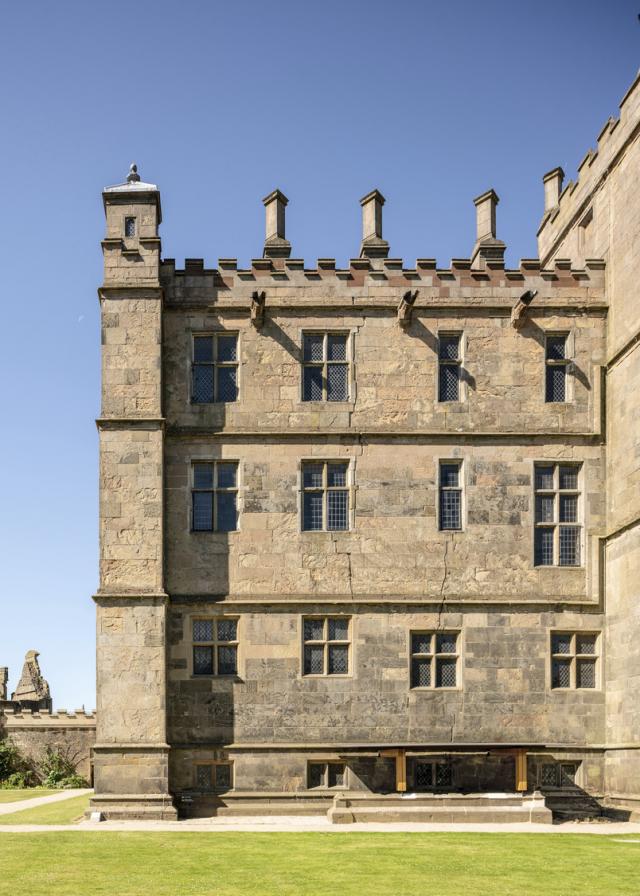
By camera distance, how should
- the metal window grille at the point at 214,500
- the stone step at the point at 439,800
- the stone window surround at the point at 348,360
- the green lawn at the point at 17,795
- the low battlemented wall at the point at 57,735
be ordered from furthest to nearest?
the low battlemented wall at the point at 57,735, the green lawn at the point at 17,795, the stone window surround at the point at 348,360, the metal window grille at the point at 214,500, the stone step at the point at 439,800

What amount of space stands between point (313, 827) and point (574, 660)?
23.2 feet

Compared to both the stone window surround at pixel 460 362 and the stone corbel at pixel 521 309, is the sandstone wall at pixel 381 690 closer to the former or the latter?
the stone window surround at pixel 460 362

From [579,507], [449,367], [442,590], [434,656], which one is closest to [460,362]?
[449,367]

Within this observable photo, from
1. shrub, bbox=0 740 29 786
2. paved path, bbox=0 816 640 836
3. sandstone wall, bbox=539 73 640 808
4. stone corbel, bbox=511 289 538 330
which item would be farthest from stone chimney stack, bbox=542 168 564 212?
shrub, bbox=0 740 29 786

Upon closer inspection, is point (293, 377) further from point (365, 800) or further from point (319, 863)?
point (319, 863)

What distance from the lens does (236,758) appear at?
2305 centimetres

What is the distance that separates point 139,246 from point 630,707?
14379 millimetres

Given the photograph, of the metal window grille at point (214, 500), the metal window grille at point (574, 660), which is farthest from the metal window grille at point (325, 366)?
the metal window grille at point (574, 660)

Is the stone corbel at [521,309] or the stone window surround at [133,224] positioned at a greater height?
the stone window surround at [133,224]

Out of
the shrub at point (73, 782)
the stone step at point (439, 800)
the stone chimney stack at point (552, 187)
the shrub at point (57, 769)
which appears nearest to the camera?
the stone step at point (439, 800)

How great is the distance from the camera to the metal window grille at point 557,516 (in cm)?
2409

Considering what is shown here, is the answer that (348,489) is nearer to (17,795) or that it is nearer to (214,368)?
(214,368)

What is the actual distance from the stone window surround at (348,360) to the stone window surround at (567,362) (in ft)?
14.0

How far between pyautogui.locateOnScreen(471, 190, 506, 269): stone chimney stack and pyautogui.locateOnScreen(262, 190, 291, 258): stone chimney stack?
4497 mm
